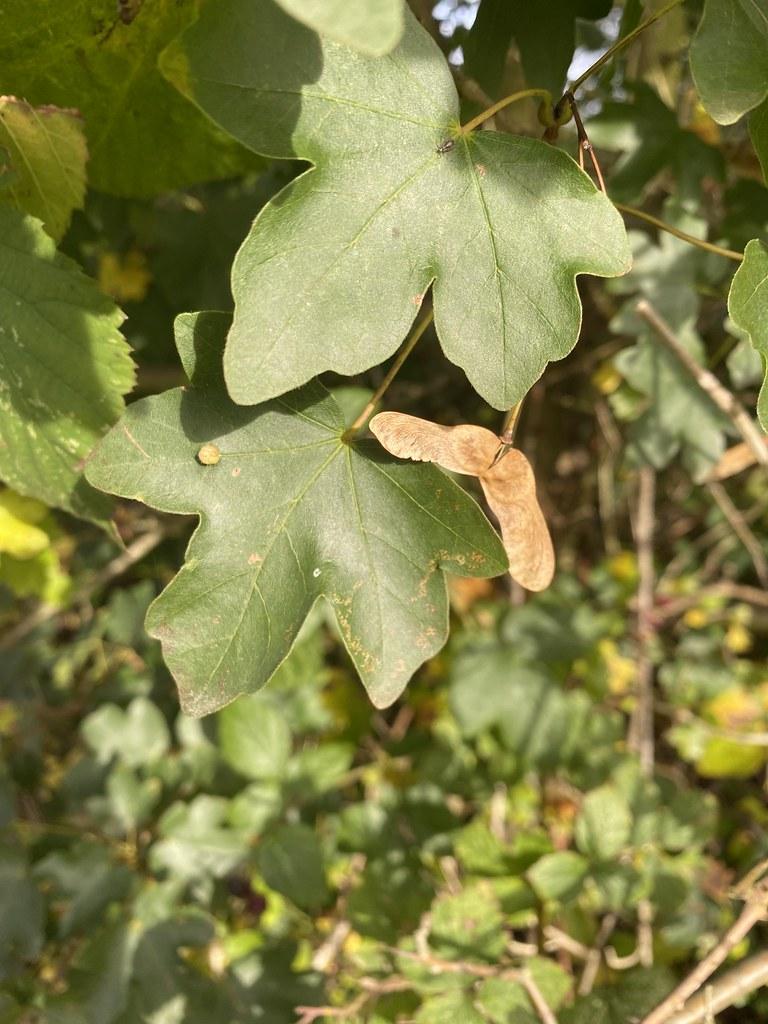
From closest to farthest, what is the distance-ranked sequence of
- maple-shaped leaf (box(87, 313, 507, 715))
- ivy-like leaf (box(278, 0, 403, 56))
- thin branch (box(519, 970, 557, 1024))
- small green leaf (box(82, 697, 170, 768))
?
ivy-like leaf (box(278, 0, 403, 56)) < maple-shaped leaf (box(87, 313, 507, 715)) < thin branch (box(519, 970, 557, 1024)) < small green leaf (box(82, 697, 170, 768))

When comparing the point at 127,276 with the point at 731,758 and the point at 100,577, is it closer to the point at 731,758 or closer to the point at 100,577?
the point at 100,577

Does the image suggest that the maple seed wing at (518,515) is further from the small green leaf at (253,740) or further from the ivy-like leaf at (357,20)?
the small green leaf at (253,740)

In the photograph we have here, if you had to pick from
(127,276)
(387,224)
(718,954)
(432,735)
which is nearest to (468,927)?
(718,954)

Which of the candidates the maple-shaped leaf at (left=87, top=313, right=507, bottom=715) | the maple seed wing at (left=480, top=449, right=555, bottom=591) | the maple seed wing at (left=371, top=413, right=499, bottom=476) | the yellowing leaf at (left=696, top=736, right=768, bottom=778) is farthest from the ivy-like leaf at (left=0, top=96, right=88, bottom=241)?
the yellowing leaf at (left=696, top=736, right=768, bottom=778)

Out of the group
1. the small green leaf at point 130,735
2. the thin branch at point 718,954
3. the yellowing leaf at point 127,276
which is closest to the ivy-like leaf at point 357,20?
the thin branch at point 718,954

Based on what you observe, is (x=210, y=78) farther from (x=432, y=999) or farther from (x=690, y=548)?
(x=690, y=548)

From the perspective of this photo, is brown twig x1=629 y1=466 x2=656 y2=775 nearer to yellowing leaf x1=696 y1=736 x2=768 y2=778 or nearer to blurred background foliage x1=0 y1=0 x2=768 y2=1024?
blurred background foliage x1=0 y1=0 x2=768 y2=1024
